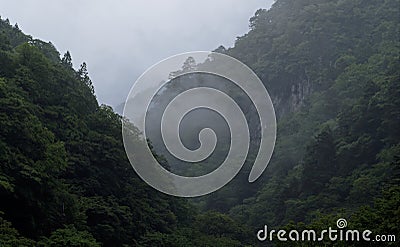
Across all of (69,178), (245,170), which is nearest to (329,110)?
(245,170)

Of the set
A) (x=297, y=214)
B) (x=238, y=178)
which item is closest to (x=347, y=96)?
(x=238, y=178)

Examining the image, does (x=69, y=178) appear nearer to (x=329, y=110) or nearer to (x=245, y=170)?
(x=245, y=170)

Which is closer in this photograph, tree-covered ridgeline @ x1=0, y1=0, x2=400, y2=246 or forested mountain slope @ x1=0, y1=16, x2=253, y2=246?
forested mountain slope @ x1=0, y1=16, x2=253, y2=246

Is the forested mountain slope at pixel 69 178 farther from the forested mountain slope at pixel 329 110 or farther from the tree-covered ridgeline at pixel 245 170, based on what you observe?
the forested mountain slope at pixel 329 110

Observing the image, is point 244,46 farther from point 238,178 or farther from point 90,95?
point 90,95

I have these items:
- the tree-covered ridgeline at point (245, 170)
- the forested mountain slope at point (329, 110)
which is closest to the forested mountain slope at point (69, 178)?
the tree-covered ridgeline at point (245, 170)

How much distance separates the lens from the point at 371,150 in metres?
27.1

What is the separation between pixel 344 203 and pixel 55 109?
13428 mm

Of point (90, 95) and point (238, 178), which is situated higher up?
point (238, 178)

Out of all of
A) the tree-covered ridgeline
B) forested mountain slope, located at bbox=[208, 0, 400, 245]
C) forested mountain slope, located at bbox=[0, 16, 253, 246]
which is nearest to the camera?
forested mountain slope, located at bbox=[0, 16, 253, 246]

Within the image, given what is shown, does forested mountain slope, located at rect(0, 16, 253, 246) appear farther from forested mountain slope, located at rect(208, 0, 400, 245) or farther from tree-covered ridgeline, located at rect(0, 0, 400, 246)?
forested mountain slope, located at rect(208, 0, 400, 245)

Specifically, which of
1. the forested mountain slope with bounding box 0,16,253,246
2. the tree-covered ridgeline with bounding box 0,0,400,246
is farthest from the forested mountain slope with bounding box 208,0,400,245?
the forested mountain slope with bounding box 0,16,253,246

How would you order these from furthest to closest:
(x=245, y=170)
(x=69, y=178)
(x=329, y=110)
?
(x=329, y=110) → (x=245, y=170) → (x=69, y=178)

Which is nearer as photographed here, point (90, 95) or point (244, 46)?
point (90, 95)
